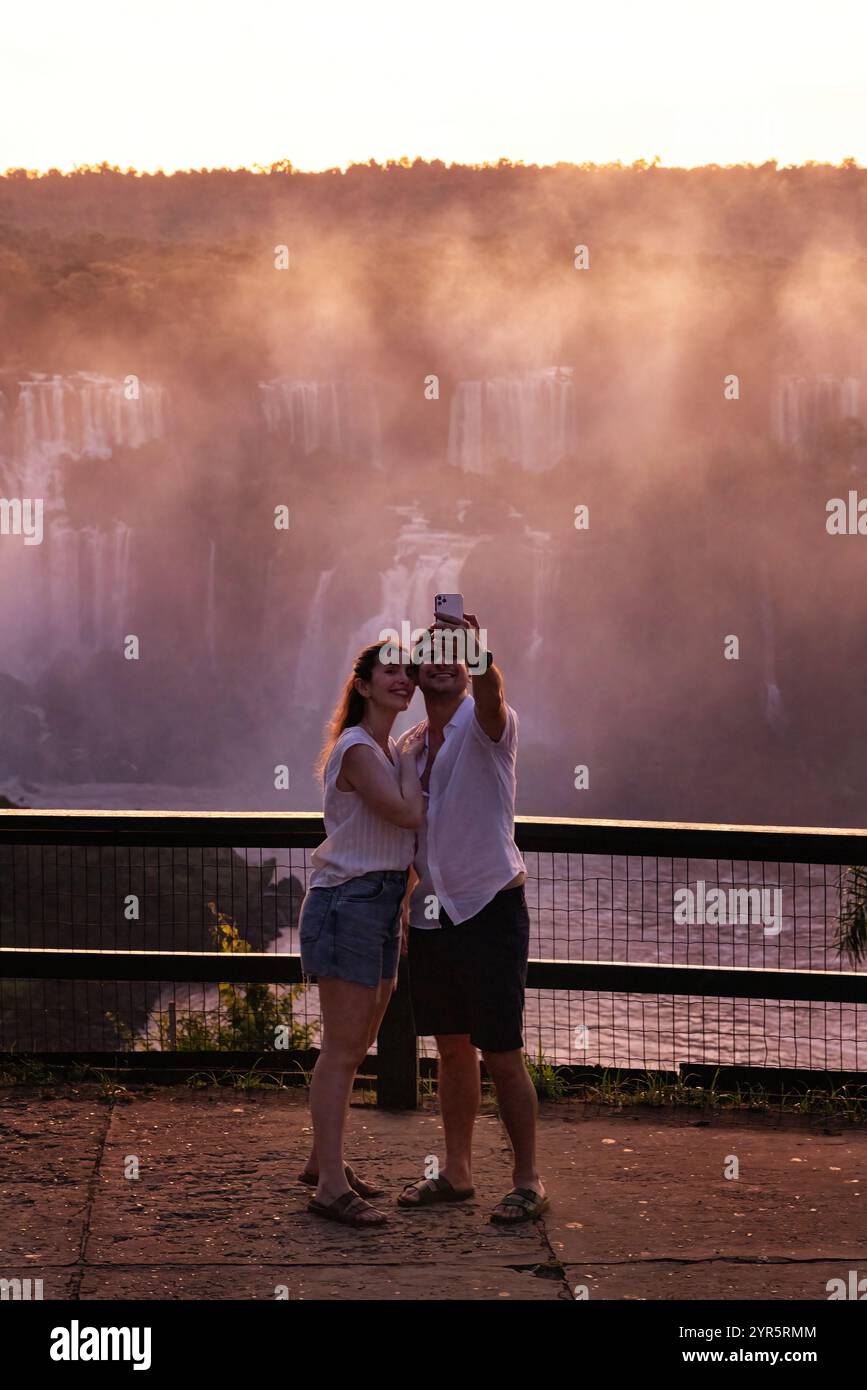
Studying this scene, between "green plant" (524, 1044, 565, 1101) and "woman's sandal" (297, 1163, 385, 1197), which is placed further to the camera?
"green plant" (524, 1044, 565, 1101)

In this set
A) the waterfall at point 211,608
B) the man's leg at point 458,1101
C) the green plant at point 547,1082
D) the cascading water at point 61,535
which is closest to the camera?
the man's leg at point 458,1101

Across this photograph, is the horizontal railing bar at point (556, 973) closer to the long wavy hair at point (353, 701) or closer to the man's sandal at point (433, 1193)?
the man's sandal at point (433, 1193)

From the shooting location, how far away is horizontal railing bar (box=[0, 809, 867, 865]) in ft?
19.5

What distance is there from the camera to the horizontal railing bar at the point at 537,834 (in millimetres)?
5945

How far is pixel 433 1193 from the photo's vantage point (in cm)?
492

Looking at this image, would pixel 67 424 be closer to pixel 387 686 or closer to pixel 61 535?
pixel 61 535

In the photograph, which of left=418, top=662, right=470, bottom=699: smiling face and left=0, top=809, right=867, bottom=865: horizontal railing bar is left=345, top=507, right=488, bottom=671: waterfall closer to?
left=0, top=809, right=867, bottom=865: horizontal railing bar

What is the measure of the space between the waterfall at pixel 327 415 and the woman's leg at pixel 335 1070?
58.8 m

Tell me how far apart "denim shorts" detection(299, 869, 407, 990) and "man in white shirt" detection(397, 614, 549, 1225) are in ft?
0.39

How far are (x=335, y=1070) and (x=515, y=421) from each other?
200 feet

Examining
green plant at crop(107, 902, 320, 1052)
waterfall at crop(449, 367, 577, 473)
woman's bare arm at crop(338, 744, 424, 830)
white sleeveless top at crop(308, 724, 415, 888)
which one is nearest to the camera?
woman's bare arm at crop(338, 744, 424, 830)

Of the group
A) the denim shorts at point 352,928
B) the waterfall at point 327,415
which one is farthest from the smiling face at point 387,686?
the waterfall at point 327,415

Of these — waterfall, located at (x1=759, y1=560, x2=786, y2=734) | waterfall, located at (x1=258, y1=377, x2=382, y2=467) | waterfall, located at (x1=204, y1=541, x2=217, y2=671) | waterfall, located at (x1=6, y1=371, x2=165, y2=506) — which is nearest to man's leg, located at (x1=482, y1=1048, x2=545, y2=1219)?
waterfall, located at (x1=6, y1=371, x2=165, y2=506)

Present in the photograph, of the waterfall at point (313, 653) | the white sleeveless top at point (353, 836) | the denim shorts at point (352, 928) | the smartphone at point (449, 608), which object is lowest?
the waterfall at point (313, 653)
